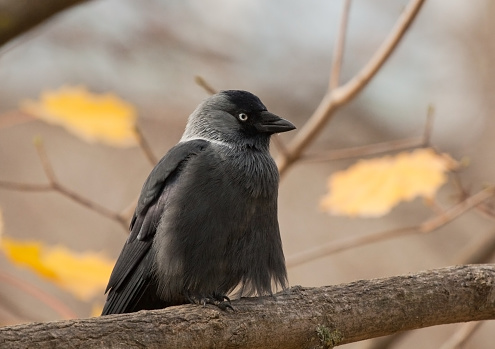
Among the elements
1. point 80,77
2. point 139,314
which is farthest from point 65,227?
point 139,314

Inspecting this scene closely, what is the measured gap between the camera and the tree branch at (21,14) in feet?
13.8

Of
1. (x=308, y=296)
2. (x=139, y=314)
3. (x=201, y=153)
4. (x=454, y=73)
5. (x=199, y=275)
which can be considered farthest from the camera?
(x=454, y=73)

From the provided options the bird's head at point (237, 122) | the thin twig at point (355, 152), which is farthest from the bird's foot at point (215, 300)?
the thin twig at point (355, 152)

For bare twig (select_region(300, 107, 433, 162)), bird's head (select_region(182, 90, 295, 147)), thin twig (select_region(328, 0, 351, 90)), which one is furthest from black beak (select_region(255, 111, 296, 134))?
thin twig (select_region(328, 0, 351, 90))

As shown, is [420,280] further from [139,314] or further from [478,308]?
[139,314]

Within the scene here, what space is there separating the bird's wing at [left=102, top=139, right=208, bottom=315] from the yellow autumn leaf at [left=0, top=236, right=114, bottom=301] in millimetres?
406

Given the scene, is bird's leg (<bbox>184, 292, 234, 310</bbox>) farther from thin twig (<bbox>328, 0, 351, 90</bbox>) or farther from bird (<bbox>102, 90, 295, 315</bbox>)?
thin twig (<bbox>328, 0, 351, 90</bbox>)

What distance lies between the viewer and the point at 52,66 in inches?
412

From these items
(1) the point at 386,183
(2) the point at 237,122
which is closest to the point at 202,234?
(2) the point at 237,122

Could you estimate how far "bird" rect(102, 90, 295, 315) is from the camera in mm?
4133

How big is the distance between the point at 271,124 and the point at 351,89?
1.92 feet

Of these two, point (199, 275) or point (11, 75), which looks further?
point (11, 75)

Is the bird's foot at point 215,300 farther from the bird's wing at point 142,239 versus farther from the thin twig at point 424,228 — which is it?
the thin twig at point 424,228

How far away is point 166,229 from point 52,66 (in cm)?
693
